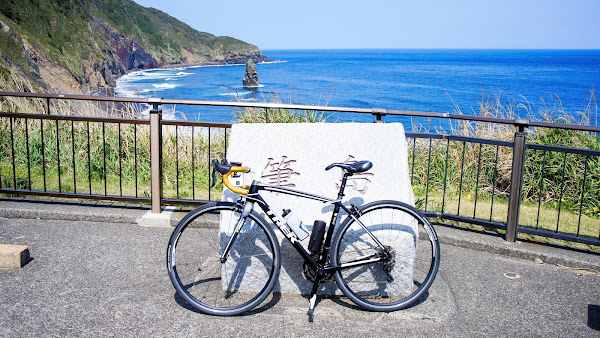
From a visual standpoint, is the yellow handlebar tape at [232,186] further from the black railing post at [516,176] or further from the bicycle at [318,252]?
the black railing post at [516,176]

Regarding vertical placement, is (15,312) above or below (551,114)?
below

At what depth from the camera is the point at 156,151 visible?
6289 millimetres

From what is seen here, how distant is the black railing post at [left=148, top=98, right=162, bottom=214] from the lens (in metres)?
6.13

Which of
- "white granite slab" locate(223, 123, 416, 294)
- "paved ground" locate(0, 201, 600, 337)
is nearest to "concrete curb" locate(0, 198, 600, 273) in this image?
"paved ground" locate(0, 201, 600, 337)

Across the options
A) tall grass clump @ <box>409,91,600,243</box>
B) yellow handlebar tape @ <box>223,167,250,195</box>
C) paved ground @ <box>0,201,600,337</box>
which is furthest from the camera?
tall grass clump @ <box>409,91,600,243</box>

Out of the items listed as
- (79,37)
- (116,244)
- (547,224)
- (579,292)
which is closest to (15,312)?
(116,244)

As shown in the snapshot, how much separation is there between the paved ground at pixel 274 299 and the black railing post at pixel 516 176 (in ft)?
0.58

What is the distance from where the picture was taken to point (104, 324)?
13.2 feet

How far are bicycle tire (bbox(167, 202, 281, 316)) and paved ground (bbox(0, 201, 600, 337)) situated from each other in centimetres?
15

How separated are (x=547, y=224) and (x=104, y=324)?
571 centimetres

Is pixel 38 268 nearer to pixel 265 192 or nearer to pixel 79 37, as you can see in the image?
pixel 265 192

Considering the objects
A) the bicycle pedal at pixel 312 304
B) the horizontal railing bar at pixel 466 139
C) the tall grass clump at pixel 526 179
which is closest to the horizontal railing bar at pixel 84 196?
the bicycle pedal at pixel 312 304

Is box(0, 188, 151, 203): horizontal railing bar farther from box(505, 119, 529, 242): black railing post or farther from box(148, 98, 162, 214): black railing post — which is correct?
box(505, 119, 529, 242): black railing post

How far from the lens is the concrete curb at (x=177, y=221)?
5.59 meters
